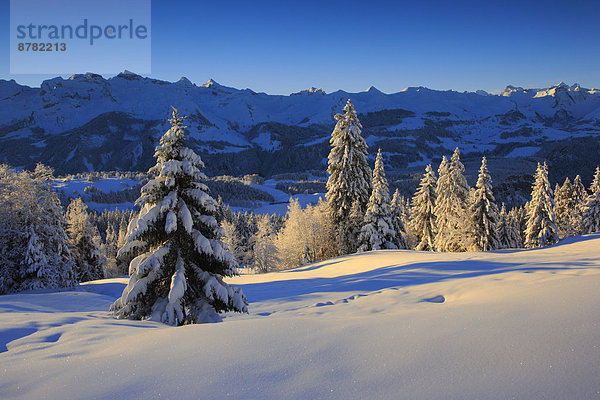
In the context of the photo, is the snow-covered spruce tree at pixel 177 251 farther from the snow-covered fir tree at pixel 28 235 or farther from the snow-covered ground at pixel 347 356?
the snow-covered fir tree at pixel 28 235

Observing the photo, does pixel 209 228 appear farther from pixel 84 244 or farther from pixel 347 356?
pixel 84 244

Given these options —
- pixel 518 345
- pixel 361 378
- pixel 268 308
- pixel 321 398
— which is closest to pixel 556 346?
pixel 518 345

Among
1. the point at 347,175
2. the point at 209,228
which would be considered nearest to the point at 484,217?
the point at 347,175

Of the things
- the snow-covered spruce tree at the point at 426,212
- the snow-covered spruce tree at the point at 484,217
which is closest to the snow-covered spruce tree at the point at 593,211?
the snow-covered spruce tree at the point at 484,217

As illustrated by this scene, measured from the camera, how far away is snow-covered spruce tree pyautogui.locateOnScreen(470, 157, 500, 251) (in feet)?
91.9

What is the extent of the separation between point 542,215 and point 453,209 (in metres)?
11.8

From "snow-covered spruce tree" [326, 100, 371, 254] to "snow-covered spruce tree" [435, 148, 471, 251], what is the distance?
8.34 meters

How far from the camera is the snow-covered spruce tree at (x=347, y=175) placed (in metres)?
27.8

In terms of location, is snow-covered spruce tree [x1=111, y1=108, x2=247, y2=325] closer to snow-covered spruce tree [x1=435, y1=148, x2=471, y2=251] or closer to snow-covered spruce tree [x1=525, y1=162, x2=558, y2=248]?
snow-covered spruce tree [x1=435, y1=148, x2=471, y2=251]

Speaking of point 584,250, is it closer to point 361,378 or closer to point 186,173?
point 361,378

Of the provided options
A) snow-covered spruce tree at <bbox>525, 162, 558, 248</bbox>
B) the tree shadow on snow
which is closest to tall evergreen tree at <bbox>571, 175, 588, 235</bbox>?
snow-covered spruce tree at <bbox>525, 162, 558, 248</bbox>

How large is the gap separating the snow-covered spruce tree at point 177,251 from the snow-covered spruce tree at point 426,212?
3001cm

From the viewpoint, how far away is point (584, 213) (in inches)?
1487

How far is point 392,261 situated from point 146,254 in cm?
1064
